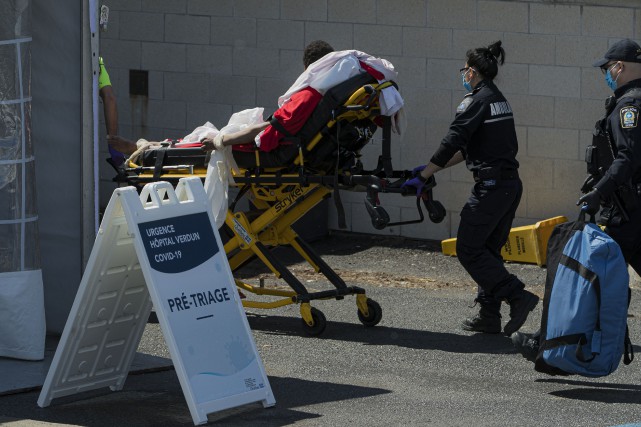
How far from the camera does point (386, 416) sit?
20.7 feet

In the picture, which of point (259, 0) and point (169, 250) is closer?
point (169, 250)

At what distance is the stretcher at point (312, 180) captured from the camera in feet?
26.8

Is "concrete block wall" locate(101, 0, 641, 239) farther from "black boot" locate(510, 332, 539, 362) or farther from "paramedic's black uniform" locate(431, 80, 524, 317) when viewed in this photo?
"black boot" locate(510, 332, 539, 362)

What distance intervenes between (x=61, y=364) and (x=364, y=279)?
4.98m

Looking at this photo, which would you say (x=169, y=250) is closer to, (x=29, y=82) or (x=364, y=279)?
(x=29, y=82)

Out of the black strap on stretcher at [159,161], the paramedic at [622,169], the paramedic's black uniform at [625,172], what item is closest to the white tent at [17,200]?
the black strap on stretcher at [159,161]

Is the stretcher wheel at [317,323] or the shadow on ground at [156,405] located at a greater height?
the stretcher wheel at [317,323]

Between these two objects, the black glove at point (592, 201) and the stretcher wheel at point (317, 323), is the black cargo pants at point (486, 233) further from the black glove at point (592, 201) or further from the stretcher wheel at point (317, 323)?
the black glove at point (592, 201)

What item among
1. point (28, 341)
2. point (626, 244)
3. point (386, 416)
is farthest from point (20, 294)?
point (626, 244)

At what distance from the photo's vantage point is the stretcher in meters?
8.16

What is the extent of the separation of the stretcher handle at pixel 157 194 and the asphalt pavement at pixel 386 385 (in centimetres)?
108

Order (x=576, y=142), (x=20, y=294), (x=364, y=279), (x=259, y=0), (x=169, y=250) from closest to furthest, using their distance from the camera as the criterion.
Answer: (x=169, y=250), (x=20, y=294), (x=364, y=279), (x=576, y=142), (x=259, y=0)

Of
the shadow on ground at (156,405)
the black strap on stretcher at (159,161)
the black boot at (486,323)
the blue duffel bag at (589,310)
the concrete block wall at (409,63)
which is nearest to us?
the shadow on ground at (156,405)

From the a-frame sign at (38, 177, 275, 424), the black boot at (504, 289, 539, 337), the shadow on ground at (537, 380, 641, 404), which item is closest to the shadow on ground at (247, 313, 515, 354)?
the black boot at (504, 289, 539, 337)
